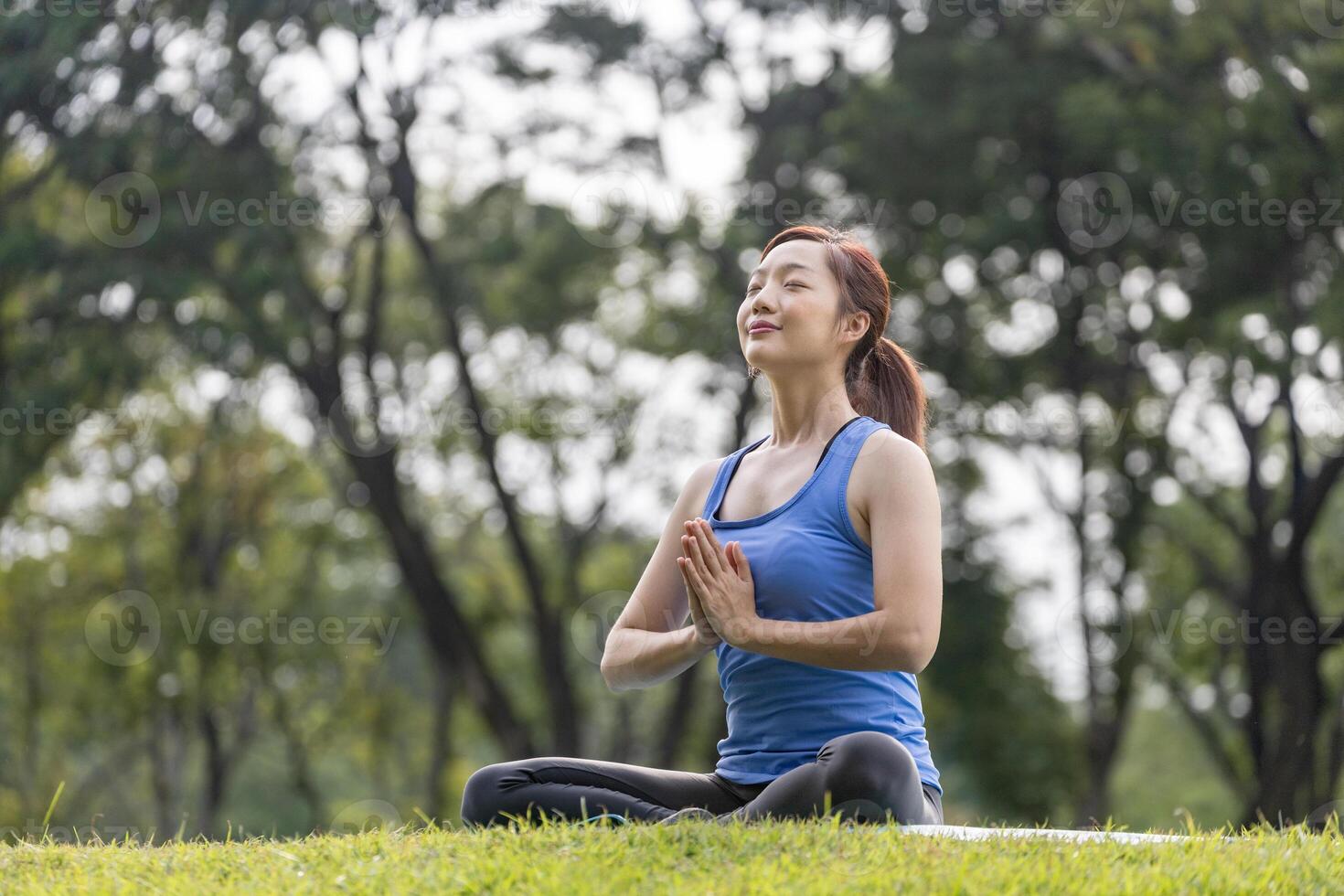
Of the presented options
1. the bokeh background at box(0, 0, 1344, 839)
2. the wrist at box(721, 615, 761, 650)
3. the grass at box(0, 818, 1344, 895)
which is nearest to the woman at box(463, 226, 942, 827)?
the wrist at box(721, 615, 761, 650)

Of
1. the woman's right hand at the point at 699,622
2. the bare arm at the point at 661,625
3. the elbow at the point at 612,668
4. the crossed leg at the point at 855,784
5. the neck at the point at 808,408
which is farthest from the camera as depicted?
the neck at the point at 808,408

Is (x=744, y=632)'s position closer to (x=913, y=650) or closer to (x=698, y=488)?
(x=913, y=650)

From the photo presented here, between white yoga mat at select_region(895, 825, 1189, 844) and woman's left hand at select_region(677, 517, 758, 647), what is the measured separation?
0.66m

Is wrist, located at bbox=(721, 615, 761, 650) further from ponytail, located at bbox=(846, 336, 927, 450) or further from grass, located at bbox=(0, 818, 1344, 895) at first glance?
ponytail, located at bbox=(846, 336, 927, 450)

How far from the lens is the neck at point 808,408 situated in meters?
4.26

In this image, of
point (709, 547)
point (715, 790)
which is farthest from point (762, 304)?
point (715, 790)

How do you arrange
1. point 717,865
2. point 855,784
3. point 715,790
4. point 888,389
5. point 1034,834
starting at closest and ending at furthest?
point 717,865
point 855,784
point 1034,834
point 715,790
point 888,389

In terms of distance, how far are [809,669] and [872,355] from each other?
3.73 feet

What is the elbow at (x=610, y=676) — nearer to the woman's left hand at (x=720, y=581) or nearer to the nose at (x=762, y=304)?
the woman's left hand at (x=720, y=581)

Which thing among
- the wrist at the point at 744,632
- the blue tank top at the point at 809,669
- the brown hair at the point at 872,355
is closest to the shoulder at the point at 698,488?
the brown hair at the point at 872,355

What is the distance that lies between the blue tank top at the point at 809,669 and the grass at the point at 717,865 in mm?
300

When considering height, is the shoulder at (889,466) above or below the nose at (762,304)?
below

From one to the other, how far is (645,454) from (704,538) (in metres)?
16.7

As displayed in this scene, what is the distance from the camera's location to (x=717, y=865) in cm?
339
